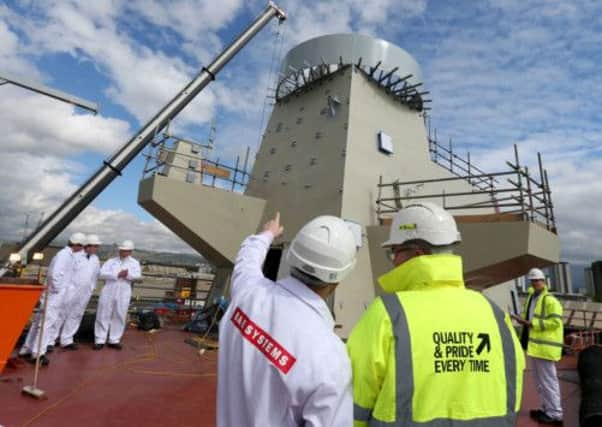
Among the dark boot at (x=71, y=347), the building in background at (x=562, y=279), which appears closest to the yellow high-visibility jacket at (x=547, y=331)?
the dark boot at (x=71, y=347)

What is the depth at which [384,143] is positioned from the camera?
356 inches

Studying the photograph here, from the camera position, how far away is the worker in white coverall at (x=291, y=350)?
3.67 ft

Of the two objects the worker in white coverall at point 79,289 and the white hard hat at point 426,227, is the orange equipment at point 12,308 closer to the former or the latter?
the worker in white coverall at point 79,289

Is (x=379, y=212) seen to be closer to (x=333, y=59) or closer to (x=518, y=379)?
(x=333, y=59)

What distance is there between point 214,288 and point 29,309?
18.0 feet

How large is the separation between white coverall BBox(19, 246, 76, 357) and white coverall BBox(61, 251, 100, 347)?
211mm

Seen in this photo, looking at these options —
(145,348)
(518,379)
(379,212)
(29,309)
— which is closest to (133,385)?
(29,309)

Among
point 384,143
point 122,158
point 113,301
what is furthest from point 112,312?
point 384,143

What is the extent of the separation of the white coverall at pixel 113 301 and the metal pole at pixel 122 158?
2198 mm

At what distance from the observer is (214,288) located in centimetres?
946

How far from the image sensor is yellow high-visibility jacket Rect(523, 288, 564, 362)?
13.0 feet

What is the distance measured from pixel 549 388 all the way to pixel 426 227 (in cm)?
364

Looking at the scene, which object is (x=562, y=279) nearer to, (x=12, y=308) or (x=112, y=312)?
(x=112, y=312)

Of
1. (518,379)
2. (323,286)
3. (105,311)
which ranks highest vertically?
(323,286)
